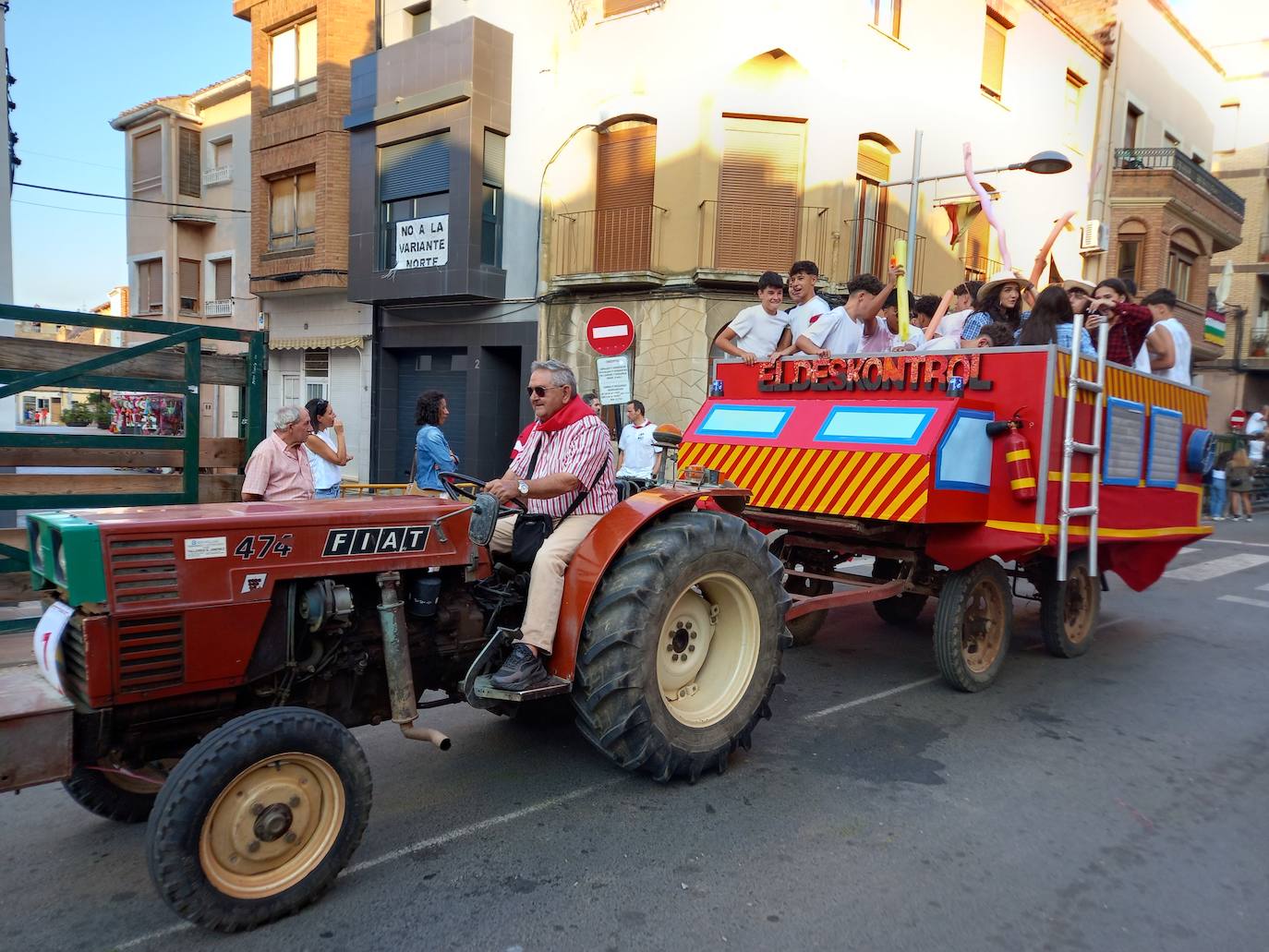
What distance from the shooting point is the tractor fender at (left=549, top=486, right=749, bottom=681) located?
11.9ft

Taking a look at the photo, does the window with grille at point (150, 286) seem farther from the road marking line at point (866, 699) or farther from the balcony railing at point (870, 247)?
the road marking line at point (866, 699)

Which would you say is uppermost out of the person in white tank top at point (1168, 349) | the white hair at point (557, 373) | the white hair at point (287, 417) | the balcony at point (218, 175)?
the balcony at point (218, 175)

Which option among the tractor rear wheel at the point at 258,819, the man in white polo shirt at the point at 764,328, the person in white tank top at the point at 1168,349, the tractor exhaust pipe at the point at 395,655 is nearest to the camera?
the tractor rear wheel at the point at 258,819

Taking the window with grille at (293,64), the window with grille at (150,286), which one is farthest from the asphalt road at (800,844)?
the window with grille at (150,286)

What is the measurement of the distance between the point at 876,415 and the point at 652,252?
32.5 ft

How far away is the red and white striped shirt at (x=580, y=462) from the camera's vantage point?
397 centimetres

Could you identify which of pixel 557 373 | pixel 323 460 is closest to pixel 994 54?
pixel 323 460

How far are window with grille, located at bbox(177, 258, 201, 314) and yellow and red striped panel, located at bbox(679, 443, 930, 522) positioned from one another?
73.1 feet

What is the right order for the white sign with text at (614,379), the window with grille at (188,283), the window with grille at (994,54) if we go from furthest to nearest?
the window with grille at (188,283) < the window with grille at (994,54) < the white sign with text at (614,379)

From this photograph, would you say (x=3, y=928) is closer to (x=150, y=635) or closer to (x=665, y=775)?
(x=150, y=635)

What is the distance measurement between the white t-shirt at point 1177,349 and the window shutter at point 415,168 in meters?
13.0

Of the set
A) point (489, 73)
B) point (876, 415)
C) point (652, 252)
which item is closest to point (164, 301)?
point (489, 73)

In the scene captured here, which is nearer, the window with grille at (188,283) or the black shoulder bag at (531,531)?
the black shoulder bag at (531,531)

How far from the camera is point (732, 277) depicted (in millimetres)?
14000
